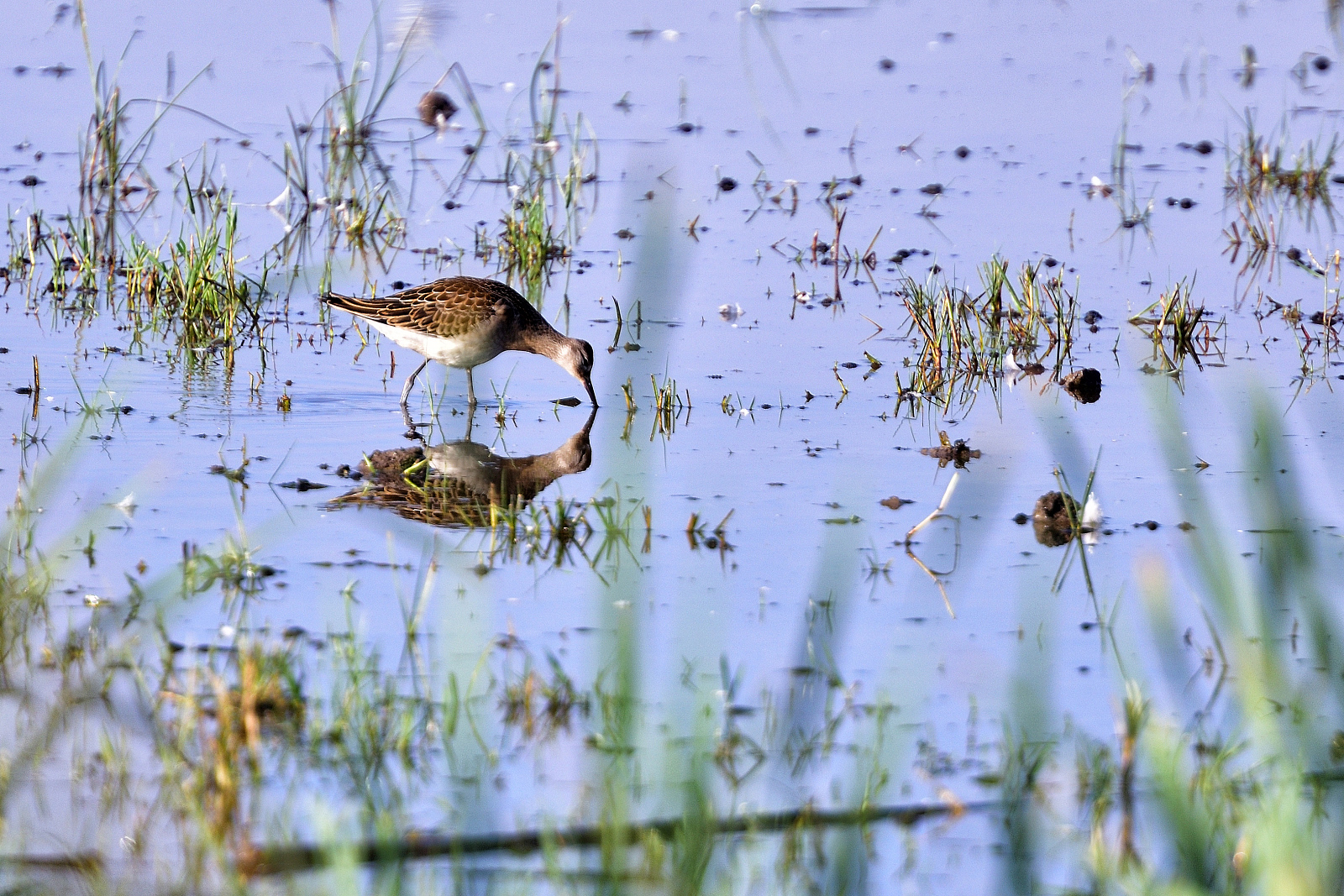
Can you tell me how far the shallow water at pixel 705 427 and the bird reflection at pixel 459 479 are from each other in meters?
0.10

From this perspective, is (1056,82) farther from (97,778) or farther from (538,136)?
(97,778)

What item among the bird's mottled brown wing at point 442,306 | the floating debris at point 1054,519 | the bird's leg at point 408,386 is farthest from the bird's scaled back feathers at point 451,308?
the floating debris at point 1054,519

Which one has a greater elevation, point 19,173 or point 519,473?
point 19,173

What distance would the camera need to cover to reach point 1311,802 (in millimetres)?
4617

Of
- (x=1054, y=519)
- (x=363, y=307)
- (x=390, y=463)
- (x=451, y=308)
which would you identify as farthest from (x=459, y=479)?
(x=1054, y=519)

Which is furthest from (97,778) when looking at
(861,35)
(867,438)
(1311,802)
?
(861,35)

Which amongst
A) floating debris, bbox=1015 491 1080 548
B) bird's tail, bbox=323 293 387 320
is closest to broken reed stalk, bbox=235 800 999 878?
floating debris, bbox=1015 491 1080 548

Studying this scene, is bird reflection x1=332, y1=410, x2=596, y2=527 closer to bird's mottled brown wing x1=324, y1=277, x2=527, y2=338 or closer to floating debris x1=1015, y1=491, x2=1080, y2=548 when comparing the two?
bird's mottled brown wing x1=324, y1=277, x2=527, y2=338

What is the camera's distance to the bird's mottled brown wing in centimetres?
932

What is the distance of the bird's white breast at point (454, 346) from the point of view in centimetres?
919

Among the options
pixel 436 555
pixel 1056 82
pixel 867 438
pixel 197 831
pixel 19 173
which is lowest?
pixel 197 831

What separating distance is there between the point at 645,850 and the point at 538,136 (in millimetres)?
11262

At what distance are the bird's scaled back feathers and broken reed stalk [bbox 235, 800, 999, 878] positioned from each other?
17.1 feet

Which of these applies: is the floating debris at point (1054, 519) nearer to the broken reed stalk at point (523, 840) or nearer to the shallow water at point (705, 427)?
the shallow water at point (705, 427)
